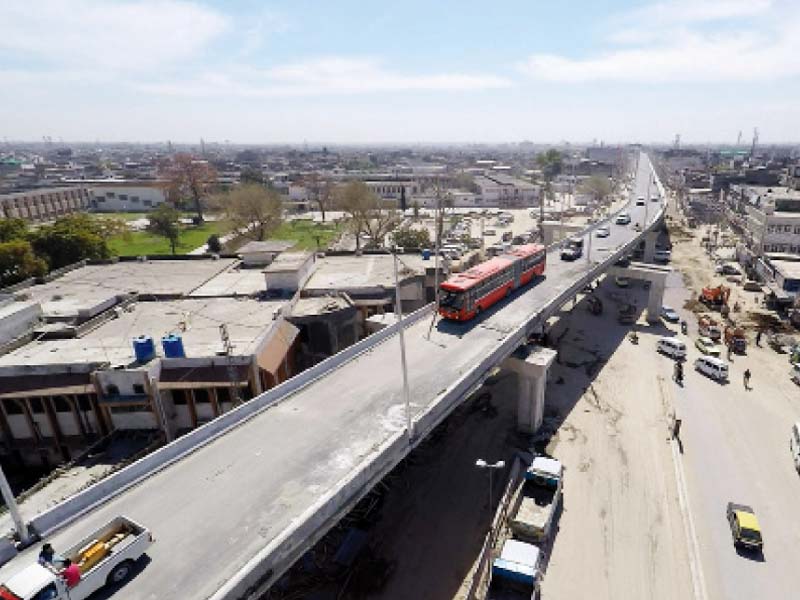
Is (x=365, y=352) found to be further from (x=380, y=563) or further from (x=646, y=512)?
(x=646, y=512)

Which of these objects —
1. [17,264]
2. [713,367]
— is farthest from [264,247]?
[713,367]

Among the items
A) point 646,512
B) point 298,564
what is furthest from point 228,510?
point 646,512

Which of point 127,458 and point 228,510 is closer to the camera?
point 228,510

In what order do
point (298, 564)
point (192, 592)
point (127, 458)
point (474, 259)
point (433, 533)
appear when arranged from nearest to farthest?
point (192, 592) < point (298, 564) < point (433, 533) < point (127, 458) < point (474, 259)

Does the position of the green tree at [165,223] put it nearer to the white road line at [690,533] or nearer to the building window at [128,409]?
the building window at [128,409]

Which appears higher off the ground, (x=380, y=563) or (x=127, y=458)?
(x=127, y=458)

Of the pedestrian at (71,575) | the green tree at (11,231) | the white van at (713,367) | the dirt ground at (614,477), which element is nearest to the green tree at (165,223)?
the green tree at (11,231)

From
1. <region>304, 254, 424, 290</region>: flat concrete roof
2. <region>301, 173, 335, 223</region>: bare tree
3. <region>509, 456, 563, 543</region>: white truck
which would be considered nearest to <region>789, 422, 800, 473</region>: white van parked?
<region>509, 456, 563, 543</region>: white truck

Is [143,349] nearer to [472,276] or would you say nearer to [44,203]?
[472,276]
